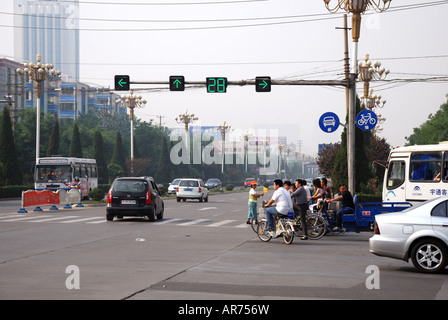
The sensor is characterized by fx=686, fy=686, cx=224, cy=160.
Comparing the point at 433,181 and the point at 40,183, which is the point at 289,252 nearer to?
the point at 433,181

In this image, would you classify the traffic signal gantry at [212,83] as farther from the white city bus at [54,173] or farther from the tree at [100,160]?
the tree at [100,160]

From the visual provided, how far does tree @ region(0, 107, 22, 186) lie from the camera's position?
59.5 meters

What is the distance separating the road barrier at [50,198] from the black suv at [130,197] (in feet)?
39.9

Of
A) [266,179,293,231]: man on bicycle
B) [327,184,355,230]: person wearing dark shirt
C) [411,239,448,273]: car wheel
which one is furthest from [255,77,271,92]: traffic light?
[411,239,448,273]: car wheel

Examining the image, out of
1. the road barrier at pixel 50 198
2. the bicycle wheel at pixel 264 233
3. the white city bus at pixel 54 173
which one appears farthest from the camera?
the white city bus at pixel 54 173

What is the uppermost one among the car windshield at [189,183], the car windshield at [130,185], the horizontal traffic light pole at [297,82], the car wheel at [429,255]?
the horizontal traffic light pole at [297,82]

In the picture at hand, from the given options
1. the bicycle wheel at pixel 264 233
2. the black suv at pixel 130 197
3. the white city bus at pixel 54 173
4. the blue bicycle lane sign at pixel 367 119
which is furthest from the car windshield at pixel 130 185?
the white city bus at pixel 54 173

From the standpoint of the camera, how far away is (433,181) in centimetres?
2502

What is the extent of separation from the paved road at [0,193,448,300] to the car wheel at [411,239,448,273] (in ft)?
0.90

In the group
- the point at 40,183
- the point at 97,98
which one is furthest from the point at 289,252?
the point at 97,98

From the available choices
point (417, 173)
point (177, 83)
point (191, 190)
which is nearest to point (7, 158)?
point (191, 190)

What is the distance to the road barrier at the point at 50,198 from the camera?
3862 centimetres

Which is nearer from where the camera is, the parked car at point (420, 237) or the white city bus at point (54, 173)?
the parked car at point (420, 237)

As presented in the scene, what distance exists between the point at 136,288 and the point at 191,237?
34.2 ft
